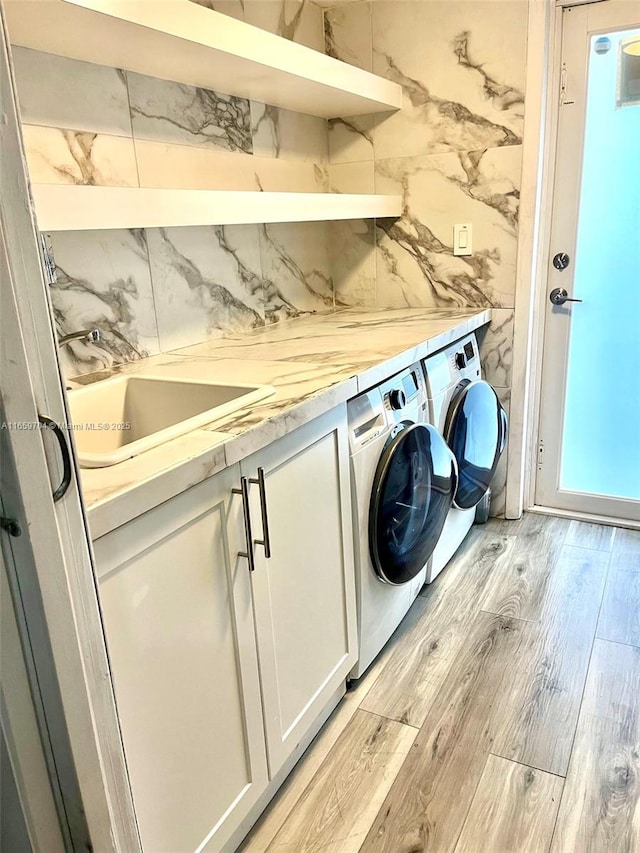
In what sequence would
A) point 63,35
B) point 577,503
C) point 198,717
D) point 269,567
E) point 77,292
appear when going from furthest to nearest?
point 577,503
point 77,292
point 63,35
point 269,567
point 198,717

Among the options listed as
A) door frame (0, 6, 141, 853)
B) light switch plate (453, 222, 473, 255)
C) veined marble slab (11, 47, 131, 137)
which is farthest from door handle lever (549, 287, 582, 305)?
door frame (0, 6, 141, 853)

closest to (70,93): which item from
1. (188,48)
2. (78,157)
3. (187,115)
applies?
(78,157)

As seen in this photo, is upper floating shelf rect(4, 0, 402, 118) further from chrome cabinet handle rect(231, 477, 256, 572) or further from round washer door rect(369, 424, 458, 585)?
round washer door rect(369, 424, 458, 585)

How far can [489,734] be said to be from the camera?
1.64m

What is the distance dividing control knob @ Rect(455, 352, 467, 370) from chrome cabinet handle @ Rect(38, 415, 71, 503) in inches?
69.7

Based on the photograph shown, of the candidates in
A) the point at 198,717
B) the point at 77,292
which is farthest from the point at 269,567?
the point at 77,292

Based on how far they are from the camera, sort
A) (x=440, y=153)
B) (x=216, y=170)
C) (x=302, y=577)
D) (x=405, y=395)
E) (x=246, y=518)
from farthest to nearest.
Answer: (x=440, y=153), (x=216, y=170), (x=405, y=395), (x=302, y=577), (x=246, y=518)

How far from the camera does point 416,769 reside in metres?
1.55

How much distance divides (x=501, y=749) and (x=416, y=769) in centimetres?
23

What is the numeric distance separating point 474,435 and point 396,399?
65 cm

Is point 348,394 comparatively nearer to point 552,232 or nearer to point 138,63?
point 138,63

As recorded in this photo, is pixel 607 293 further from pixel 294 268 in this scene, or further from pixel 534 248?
pixel 294 268

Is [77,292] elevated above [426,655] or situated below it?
above

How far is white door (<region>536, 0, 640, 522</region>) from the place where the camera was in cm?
234
